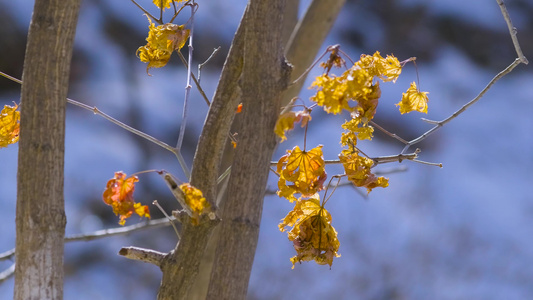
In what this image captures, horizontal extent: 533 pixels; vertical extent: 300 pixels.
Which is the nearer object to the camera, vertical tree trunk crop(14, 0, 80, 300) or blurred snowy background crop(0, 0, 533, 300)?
vertical tree trunk crop(14, 0, 80, 300)

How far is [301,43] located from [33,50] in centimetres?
91

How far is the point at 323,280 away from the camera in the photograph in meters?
2.46

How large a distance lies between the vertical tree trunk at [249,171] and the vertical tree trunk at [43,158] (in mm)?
122

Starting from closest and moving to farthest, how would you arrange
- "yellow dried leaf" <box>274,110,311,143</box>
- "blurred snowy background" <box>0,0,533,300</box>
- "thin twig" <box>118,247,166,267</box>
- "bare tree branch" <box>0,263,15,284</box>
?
"yellow dried leaf" <box>274,110,311,143</box>, "thin twig" <box>118,247,166,267</box>, "bare tree branch" <box>0,263,15,284</box>, "blurred snowy background" <box>0,0,533,300</box>

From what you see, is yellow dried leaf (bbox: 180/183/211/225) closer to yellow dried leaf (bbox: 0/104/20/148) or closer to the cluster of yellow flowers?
the cluster of yellow flowers

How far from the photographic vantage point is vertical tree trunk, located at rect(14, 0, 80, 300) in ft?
1.45

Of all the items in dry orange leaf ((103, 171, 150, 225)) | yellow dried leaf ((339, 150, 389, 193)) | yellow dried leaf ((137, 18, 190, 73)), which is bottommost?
dry orange leaf ((103, 171, 150, 225))

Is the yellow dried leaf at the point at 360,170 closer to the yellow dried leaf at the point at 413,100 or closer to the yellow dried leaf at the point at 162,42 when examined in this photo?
the yellow dried leaf at the point at 413,100

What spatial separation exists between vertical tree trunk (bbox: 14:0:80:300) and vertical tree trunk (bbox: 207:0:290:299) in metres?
0.12

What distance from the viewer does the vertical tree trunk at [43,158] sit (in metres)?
0.44

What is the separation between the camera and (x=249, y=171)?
45 cm

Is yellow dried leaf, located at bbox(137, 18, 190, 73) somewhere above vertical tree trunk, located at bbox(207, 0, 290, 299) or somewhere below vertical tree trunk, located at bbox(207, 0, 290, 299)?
above

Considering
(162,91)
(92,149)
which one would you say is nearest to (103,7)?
(162,91)

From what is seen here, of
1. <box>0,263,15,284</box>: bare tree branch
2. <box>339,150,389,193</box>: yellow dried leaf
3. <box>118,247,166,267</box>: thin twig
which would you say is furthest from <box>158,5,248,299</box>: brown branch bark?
<box>0,263,15,284</box>: bare tree branch
